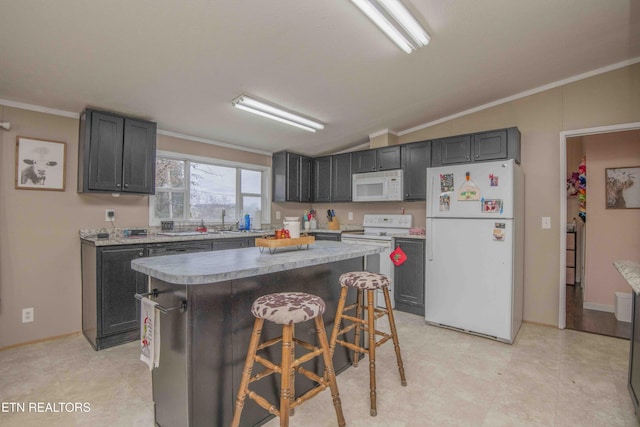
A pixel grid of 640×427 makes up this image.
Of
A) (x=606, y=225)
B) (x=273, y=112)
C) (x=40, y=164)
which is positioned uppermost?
(x=273, y=112)

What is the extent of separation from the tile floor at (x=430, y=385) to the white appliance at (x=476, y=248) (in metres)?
0.28

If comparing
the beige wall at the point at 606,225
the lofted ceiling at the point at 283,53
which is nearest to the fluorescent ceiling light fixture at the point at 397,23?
the lofted ceiling at the point at 283,53

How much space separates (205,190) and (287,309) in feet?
10.8

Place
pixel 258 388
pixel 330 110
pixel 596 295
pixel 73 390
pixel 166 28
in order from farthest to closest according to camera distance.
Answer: pixel 596 295
pixel 330 110
pixel 73 390
pixel 166 28
pixel 258 388

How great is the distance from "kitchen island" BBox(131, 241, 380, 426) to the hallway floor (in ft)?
11.0

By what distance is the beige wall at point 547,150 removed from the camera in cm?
322

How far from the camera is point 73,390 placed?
215 centimetres

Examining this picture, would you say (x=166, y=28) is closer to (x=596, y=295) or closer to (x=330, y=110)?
(x=330, y=110)

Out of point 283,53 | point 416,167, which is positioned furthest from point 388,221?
point 283,53

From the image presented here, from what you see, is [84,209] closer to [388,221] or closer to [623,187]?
[388,221]

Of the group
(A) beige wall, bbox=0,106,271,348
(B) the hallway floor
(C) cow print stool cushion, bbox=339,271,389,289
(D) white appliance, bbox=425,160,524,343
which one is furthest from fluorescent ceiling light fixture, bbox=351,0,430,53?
(B) the hallway floor

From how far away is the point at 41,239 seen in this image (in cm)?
297

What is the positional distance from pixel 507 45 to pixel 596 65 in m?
1.35

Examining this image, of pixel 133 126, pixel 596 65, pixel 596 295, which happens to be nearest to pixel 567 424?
pixel 596 295
